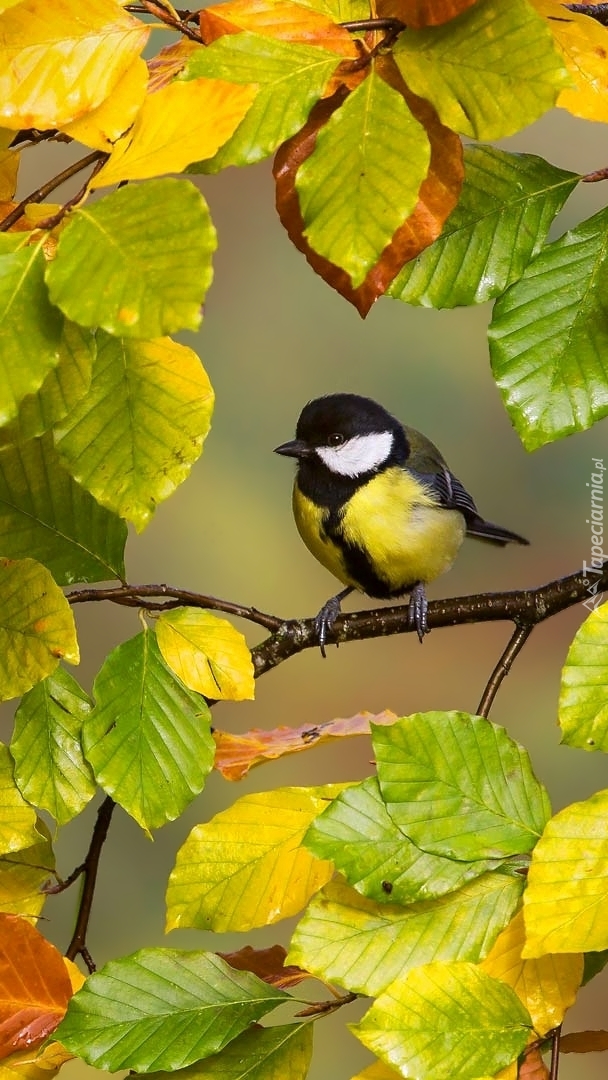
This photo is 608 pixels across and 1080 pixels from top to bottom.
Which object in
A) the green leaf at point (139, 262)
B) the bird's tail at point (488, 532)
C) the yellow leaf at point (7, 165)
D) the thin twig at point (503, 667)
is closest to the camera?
the green leaf at point (139, 262)

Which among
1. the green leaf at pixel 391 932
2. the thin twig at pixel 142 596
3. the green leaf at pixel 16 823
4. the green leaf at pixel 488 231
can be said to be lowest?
the green leaf at pixel 391 932

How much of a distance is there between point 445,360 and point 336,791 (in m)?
1.31

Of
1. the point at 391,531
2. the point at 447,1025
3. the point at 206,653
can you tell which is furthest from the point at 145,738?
the point at 391,531

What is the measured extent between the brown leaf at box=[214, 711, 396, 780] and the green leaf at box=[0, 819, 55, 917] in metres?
0.08

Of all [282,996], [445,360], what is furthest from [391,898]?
[445,360]

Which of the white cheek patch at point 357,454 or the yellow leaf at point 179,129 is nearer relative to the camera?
the yellow leaf at point 179,129

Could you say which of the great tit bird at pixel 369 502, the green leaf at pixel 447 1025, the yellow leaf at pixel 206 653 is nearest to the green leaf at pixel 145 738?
the yellow leaf at pixel 206 653

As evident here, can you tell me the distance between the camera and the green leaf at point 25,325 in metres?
0.30

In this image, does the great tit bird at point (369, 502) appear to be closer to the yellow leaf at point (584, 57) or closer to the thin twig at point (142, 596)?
the thin twig at point (142, 596)

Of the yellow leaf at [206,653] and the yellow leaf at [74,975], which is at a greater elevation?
the yellow leaf at [206,653]

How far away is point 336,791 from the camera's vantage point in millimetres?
420

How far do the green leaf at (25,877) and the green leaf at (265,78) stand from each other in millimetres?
273

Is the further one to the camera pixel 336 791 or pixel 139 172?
pixel 336 791

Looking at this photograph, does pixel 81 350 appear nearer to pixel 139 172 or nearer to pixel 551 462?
pixel 139 172
